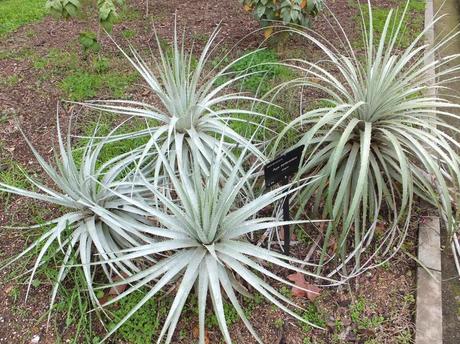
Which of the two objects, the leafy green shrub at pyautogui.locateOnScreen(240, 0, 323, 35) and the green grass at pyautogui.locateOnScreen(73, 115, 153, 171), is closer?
the green grass at pyautogui.locateOnScreen(73, 115, 153, 171)

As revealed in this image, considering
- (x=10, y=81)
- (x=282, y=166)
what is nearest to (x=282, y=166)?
(x=282, y=166)

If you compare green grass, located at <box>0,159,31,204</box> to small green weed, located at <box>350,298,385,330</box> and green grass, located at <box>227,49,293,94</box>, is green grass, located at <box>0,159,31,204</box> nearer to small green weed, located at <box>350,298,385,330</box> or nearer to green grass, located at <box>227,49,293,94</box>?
green grass, located at <box>227,49,293,94</box>

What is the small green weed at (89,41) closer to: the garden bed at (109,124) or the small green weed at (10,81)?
the garden bed at (109,124)

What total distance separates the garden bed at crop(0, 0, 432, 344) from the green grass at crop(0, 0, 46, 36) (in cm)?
11

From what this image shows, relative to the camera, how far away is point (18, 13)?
15.1 feet

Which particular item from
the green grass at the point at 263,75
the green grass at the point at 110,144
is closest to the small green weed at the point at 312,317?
the green grass at the point at 110,144

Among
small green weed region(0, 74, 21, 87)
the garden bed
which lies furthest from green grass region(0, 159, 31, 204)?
small green weed region(0, 74, 21, 87)

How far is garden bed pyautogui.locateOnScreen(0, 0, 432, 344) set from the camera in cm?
197

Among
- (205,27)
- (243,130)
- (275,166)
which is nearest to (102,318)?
(275,166)

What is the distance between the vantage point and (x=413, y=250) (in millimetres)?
2316

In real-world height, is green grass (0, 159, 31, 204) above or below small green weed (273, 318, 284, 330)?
above

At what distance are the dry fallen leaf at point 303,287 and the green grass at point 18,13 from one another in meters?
3.79

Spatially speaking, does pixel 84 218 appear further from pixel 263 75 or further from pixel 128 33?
pixel 128 33

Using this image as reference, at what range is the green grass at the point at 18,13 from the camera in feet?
14.2
